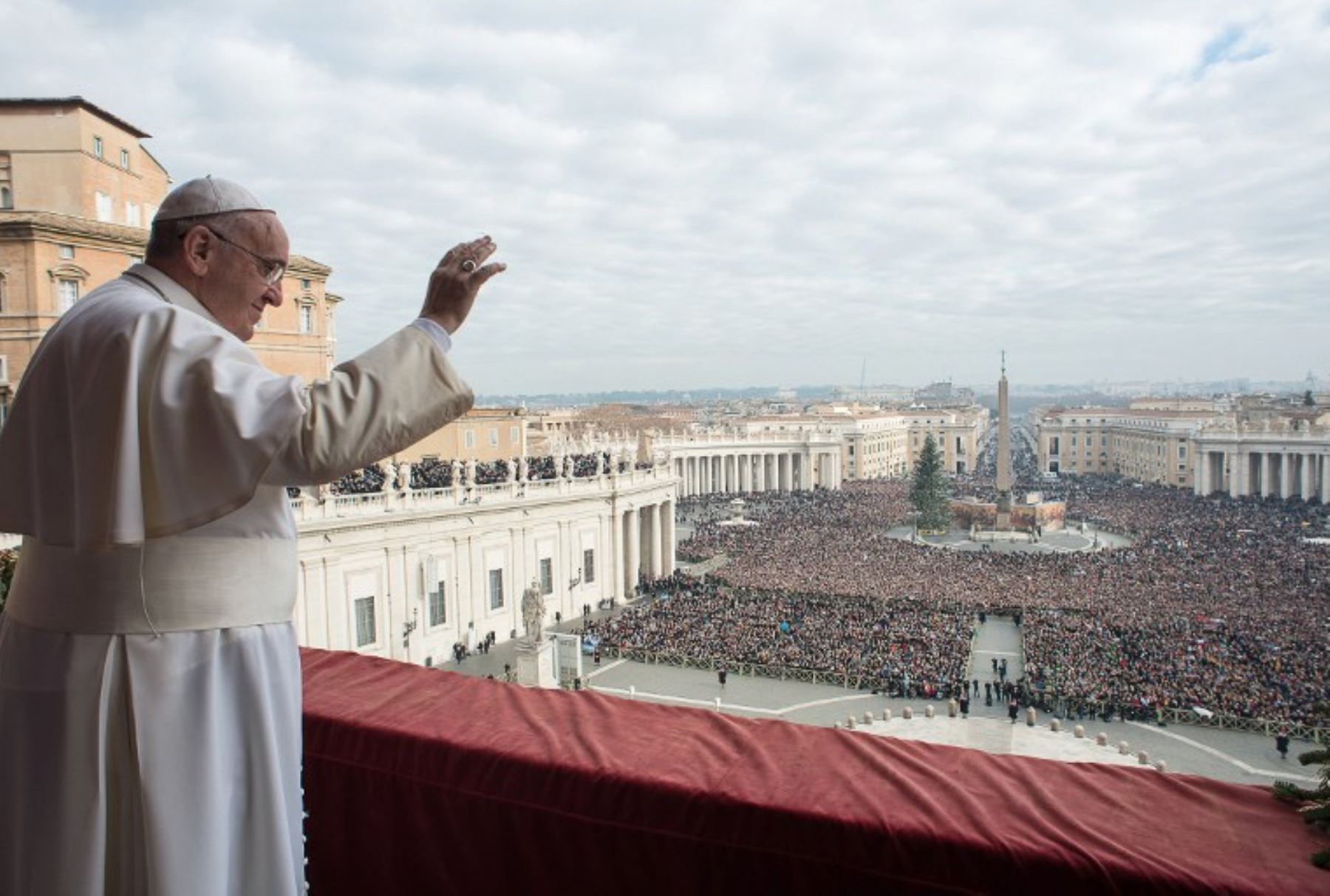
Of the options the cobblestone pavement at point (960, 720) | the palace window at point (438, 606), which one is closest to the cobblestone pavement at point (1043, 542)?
the cobblestone pavement at point (960, 720)

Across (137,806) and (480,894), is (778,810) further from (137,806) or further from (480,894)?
(137,806)

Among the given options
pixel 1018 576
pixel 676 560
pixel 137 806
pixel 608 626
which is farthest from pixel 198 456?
pixel 676 560

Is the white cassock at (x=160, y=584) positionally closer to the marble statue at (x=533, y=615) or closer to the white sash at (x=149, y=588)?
the white sash at (x=149, y=588)

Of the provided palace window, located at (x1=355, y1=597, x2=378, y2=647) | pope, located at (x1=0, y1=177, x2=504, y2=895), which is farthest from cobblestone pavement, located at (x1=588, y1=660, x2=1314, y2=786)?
pope, located at (x1=0, y1=177, x2=504, y2=895)

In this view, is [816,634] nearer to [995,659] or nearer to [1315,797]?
[995,659]

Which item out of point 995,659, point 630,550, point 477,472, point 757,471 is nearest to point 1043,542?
point 630,550

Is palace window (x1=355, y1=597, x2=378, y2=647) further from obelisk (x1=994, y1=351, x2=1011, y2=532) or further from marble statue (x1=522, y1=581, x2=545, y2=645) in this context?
obelisk (x1=994, y1=351, x2=1011, y2=532)
